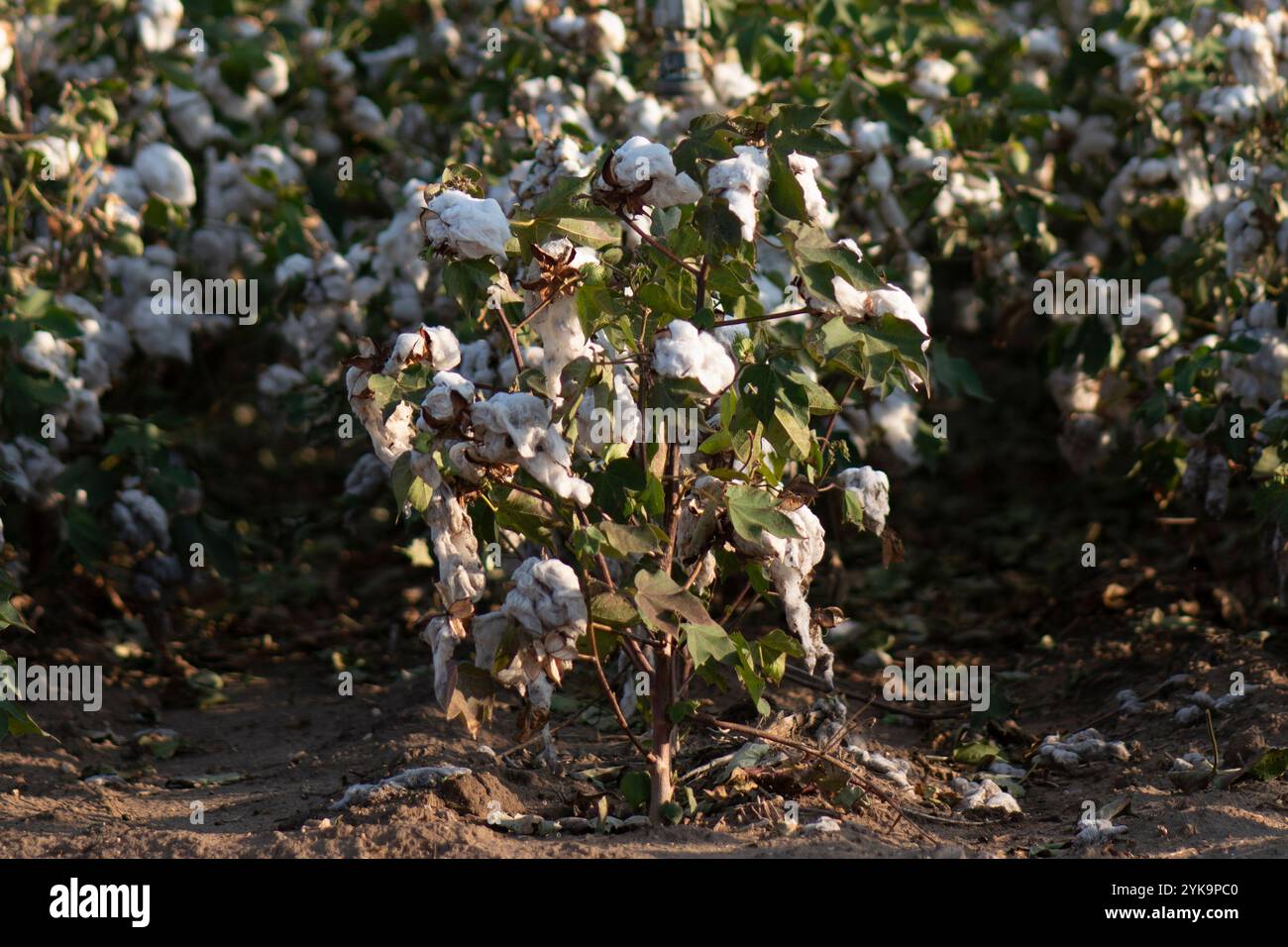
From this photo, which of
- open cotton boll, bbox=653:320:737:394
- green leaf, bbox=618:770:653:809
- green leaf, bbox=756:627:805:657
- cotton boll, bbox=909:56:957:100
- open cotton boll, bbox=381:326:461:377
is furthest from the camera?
cotton boll, bbox=909:56:957:100

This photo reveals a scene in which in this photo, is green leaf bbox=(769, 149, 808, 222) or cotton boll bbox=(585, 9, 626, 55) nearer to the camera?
green leaf bbox=(769, 149, 808, 222)

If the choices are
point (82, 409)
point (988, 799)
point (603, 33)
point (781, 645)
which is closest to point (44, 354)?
point (82, 409)

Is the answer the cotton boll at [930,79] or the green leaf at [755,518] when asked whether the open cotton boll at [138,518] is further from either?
the cotton boll at [930,79]

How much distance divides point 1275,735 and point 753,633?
136cm

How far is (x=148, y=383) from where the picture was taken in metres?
4.83

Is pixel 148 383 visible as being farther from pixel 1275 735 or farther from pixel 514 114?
pixel 1275 735

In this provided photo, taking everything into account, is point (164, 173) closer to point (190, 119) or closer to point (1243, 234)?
point (190, 119)

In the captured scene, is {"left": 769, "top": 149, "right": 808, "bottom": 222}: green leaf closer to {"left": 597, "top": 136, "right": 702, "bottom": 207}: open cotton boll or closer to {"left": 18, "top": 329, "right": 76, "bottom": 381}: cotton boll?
{"left": 597, "top": 136, "right": 702, "bottom": 207}: open cotton boll

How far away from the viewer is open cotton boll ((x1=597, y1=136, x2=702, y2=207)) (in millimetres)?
2482

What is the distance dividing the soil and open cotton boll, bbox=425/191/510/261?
3.12 feet

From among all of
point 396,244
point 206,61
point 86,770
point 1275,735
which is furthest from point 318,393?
point 1275,735

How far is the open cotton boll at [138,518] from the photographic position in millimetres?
4066

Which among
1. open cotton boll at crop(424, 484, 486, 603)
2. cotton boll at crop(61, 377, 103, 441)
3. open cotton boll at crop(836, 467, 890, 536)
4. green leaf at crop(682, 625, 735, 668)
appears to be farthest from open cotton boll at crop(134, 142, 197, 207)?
green leaf at crop(682, 625, 735, 668)

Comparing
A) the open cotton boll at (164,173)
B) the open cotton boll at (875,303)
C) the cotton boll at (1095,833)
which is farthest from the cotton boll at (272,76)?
the cotton boll at (1095,833)
